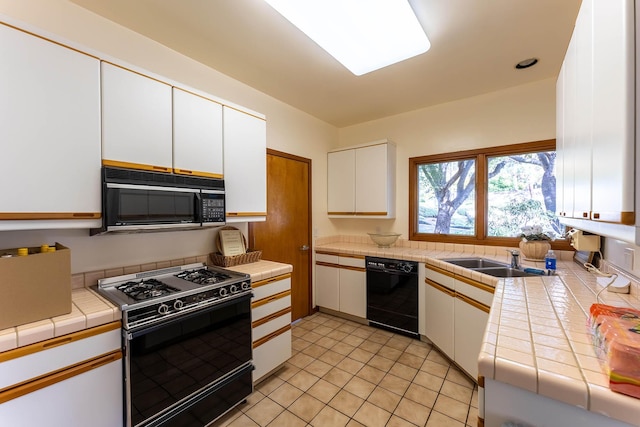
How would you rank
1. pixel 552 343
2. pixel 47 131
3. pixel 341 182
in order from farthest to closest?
pixel 341 182 → pixel 47 131 → pixel 552 343

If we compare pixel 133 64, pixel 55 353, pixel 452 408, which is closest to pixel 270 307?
pixel 55 353

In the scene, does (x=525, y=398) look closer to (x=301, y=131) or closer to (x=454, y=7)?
(x=454, y=7)

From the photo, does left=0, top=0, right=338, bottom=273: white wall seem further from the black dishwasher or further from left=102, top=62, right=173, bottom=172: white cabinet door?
the black dishwasher

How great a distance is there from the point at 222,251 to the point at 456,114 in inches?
117

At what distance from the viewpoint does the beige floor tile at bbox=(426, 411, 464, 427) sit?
171cm

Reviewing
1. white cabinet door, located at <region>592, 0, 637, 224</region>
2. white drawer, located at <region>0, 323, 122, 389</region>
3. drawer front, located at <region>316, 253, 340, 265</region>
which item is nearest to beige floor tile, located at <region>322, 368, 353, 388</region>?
drawer front, located at <region>316, 253, 340, 265</region>

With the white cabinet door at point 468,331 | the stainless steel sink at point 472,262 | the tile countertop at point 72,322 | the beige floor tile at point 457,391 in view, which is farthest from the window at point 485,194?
the tile countertop at point 72,322

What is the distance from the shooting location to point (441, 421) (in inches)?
68.5

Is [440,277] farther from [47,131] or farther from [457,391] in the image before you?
[47,131]

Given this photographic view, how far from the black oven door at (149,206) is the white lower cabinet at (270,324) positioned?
735mm

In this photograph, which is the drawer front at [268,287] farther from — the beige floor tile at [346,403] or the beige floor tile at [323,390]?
the beige floor tile at [346,403]

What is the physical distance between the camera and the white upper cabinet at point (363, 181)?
3.39 m

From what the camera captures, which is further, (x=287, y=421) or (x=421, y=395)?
(x=421, y=395)

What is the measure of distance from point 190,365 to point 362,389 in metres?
1.29
